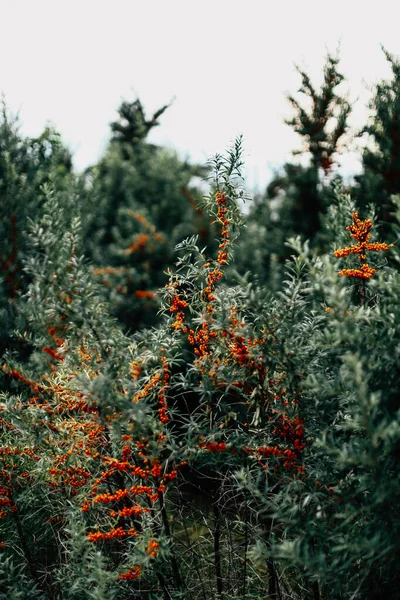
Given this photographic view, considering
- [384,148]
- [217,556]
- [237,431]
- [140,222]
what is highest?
[384,148]

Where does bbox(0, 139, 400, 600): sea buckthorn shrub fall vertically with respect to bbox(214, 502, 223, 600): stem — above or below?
above

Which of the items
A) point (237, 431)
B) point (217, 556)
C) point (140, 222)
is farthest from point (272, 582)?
point (140, 222)

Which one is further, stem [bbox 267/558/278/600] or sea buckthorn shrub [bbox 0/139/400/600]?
stem [bbox 267/558/278/600]

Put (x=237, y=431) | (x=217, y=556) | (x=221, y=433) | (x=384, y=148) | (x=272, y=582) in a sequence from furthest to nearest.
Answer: (x=384, y=148)
(x=217, y=556)
(x=272, y=582)
(x=237, y=431)
(x=221, y=433)

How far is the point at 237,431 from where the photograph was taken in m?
2.91

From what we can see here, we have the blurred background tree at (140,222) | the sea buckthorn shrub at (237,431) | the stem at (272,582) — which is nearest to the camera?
the sea buckthorn shrub at (237,431)

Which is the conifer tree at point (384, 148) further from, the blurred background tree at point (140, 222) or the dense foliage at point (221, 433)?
the blurred background tree at point (140, 222)

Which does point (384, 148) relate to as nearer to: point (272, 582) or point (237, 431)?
point (237, 431)

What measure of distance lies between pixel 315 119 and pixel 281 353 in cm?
480

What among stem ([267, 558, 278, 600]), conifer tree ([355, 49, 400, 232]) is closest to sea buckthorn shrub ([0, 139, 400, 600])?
stem ([267, 558, 278, 600])

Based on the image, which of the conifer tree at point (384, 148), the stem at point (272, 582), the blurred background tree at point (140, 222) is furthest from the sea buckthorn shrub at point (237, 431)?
the blurred background tree at point (140, 222)

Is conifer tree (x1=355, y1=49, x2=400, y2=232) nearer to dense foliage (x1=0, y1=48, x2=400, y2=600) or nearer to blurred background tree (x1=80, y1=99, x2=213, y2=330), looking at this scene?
dense foliage (x1=0, y1=48, x2=400, y2=600)

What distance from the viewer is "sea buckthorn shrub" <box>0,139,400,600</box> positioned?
94.0 inches

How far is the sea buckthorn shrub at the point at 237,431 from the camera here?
239cm
